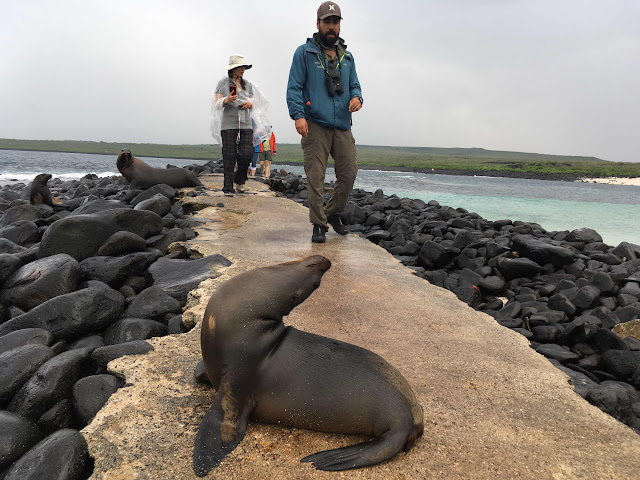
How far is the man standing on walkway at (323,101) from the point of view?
5.39 metres

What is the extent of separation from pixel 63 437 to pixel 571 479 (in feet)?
7.06

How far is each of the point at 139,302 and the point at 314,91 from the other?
329cm

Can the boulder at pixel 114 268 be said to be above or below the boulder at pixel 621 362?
above

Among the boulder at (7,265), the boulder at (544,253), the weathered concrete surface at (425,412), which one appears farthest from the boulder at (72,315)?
the boulder at (544,253)

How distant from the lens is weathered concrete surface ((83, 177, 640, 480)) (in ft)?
5.98

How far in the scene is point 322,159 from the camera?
225 inches

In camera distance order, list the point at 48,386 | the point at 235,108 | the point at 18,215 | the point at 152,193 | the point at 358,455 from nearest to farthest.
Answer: the point at 358,455 → the point at 48,386 → the point at 18,215 → the point at 152,193 → the point at 235,108

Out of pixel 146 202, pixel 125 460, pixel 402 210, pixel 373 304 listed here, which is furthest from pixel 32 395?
pixel 402 210

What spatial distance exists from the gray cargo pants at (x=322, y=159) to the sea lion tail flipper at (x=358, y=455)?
13.5ft

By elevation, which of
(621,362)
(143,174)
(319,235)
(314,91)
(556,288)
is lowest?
(621,362)

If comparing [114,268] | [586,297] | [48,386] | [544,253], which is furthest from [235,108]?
[48,386]

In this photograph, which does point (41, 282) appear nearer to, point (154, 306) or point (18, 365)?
point (154, 306)

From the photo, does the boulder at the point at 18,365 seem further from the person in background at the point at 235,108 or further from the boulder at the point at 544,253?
the person in background at the point at 235,108

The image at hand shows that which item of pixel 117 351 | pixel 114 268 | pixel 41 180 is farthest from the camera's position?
pixel 41 180
